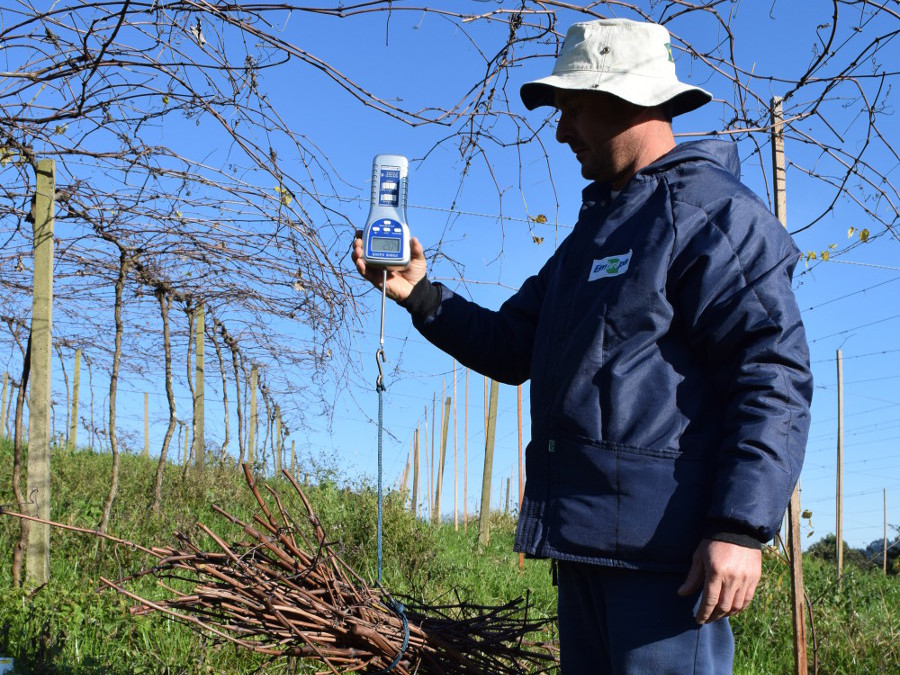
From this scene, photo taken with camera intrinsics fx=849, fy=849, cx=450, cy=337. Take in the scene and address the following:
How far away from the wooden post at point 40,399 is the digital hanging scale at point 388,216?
3.29 m

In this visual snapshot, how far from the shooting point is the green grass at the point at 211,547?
3.72 metres

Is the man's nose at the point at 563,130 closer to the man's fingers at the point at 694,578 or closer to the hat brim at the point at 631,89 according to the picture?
the hat brim at the point at 631,89

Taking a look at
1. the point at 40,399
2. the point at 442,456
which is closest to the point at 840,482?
the point at 442,456

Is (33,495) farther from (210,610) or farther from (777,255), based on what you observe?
(777,255)

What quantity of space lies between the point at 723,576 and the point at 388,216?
3.85ft

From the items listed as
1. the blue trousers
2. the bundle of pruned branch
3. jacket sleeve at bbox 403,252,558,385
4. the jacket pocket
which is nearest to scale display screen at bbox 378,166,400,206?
jacket sleeve at bbox 403,252,558,385

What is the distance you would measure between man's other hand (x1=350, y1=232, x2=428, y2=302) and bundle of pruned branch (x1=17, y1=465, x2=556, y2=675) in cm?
59

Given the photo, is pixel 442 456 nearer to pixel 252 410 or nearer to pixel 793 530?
pixel 252 410

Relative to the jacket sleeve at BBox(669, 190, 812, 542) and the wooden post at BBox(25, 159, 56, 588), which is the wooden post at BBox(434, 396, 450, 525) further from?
the jacket sleeve at BBox(669, 190, 812, 542)

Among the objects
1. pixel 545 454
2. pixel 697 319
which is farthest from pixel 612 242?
pixel 545 454

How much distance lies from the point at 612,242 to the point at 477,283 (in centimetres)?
231

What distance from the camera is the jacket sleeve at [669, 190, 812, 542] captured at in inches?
62.1

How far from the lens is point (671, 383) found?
1711mm

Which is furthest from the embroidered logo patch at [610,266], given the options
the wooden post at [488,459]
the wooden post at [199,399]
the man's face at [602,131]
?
the wooden post at [199,399]
